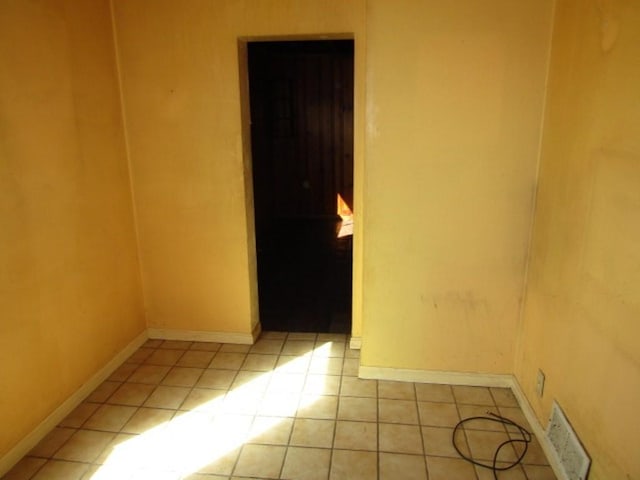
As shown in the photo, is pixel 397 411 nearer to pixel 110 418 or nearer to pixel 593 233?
pixel 593 233

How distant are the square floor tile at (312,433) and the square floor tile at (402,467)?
275 millimetres

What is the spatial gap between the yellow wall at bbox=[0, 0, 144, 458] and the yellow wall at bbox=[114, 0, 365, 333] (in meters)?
0.16

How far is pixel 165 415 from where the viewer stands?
2.26 meters

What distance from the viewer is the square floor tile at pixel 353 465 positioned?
1856 millimetres

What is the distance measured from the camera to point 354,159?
268 cm

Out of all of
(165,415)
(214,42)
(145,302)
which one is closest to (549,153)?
(214,42)

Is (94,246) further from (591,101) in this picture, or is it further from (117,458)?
(591,101)

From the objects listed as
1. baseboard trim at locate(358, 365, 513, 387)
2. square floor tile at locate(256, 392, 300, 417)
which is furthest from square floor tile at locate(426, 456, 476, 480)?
square floor tile at locate(256, 392, 300, 417)

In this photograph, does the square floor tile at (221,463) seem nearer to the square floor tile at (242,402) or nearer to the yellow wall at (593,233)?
the square floor tile at (242,402)

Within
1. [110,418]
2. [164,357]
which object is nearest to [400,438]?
[110,418]

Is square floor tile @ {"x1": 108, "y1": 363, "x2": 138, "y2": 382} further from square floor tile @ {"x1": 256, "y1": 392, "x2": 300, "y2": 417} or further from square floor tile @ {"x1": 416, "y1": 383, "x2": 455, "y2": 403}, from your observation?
square floor tile @ {"x1": 416, "y1": 383, "x2": 455, "y2": 403}

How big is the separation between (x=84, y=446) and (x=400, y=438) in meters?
1.50

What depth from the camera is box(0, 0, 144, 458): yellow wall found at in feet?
6.30

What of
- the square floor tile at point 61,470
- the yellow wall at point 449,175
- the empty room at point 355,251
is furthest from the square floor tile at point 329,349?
the square floor tile at point 61,470
